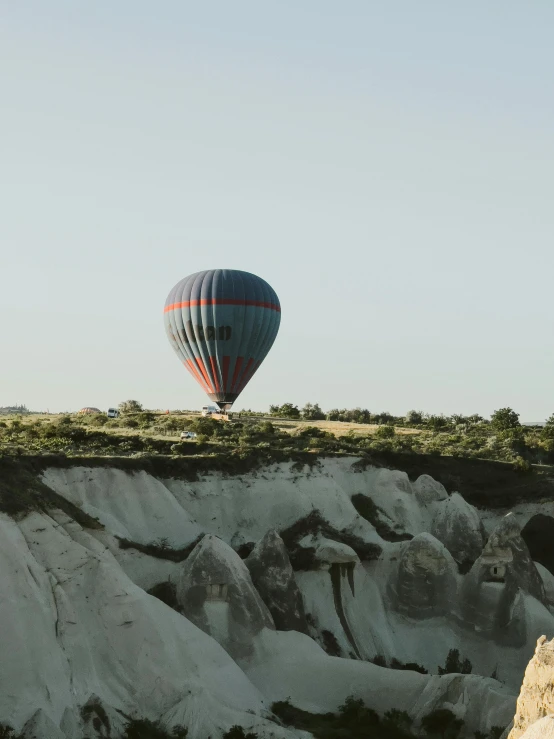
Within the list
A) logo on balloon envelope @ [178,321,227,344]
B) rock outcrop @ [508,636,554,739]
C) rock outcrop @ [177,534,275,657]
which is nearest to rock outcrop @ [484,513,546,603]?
rock outcrop @ [177,534,275,657]

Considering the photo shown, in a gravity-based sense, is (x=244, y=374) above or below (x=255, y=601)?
above

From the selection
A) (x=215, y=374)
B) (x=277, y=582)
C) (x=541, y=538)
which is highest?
(x=215, y=374)

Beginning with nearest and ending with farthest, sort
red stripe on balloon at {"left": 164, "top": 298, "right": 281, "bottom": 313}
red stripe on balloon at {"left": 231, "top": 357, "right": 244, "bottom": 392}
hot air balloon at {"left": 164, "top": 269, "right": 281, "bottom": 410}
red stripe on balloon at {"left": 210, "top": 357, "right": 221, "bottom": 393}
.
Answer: red stripe on balloon at {"left": 164, "top": 298, "right": 281, "bottom": 313}, hot air balloon at {"left": 164, "top": 269, "right": 281, "bottom": 410}, red stripe on balloon at {"left": 210, "top": 357, "right": 221, "bottom": 393}, red stripe on balloon at {"left": 231, "top": 357, "right": 244, "bottom": 392}

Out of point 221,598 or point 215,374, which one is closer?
point 221,598

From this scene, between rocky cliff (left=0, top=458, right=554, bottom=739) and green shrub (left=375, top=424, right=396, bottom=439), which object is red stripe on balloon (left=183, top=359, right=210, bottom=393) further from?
rocky cliff (left=0, top=458, right=554, bottom=739)

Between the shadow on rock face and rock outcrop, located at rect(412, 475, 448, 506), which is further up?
rock outcrop, located at rect(412, 475, 448, 506)

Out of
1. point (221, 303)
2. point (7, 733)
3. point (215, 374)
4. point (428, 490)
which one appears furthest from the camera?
point (215, 374)

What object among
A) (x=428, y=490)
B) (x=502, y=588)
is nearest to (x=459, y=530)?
(x=428, y=490)

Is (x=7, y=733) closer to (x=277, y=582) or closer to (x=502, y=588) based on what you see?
(x=277, y=582)
